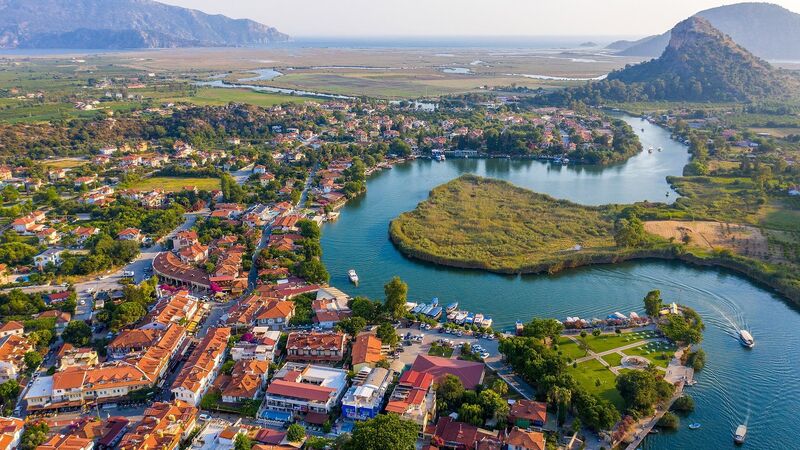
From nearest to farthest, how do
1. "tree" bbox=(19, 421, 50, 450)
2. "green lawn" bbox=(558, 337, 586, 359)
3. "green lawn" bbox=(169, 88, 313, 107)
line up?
"tree" bbox=(19, 421, 50, 450) → "green lawn" bbox=(558, 337, 586, 359) → "green lawn" bbox=(169, 88, 313, 107)

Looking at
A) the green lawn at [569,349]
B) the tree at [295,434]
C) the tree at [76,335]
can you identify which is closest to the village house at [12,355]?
the tree at [76,335]

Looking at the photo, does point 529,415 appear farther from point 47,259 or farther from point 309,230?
point 47,259

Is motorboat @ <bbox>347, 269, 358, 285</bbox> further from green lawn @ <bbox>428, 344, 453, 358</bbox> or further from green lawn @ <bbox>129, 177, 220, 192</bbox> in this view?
green lawn @ <bbox>129, 177, 220, 192</bbox>

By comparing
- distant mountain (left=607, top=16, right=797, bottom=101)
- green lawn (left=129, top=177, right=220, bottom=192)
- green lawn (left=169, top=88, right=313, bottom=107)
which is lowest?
green lawn (left=129, top=177, right=220, bottom=192)

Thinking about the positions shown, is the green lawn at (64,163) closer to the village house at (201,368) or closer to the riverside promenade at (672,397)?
the village house at (201,368)

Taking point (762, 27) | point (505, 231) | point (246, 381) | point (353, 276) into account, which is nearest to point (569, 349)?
point (353, 276)

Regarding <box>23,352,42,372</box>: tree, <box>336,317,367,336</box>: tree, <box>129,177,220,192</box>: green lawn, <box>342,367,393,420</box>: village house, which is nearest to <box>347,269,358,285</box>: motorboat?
<box>336,317,367,336</box>: tree
